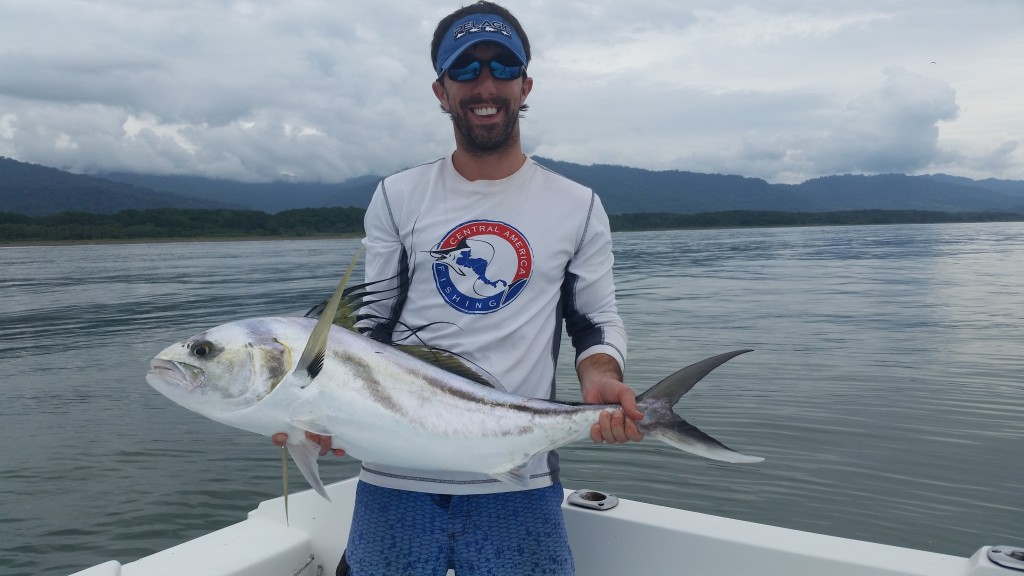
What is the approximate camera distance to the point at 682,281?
30422mm

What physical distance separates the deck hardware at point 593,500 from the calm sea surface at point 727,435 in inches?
140

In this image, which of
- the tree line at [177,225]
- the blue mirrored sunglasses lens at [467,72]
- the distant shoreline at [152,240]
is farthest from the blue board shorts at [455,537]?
the tree line at [177,225]

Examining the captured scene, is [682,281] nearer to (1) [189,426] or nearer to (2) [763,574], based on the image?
(1) [189,426]

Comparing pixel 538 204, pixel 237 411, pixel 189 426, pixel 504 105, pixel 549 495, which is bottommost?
pixel 189 426

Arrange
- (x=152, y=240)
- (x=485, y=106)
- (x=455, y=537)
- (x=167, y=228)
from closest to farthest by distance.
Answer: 1. (x=455, y=537)
2. (x=485, y=106)
3. (x=152, y=240)
4. (x=167, y=228)

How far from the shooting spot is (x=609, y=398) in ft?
9.82

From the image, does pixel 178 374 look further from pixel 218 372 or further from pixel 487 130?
pixel 487 130

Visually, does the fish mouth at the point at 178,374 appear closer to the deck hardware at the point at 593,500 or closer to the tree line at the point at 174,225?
the deck hardware at the point at 593,500

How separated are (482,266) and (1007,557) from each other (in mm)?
2625

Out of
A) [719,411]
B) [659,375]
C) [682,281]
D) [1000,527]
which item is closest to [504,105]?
[1000,527]

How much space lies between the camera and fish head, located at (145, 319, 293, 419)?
2.48 metres

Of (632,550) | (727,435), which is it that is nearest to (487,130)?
(632,550)

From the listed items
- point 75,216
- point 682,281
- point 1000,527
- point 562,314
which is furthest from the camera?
point 75,216

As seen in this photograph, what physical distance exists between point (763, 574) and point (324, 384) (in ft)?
7.85
